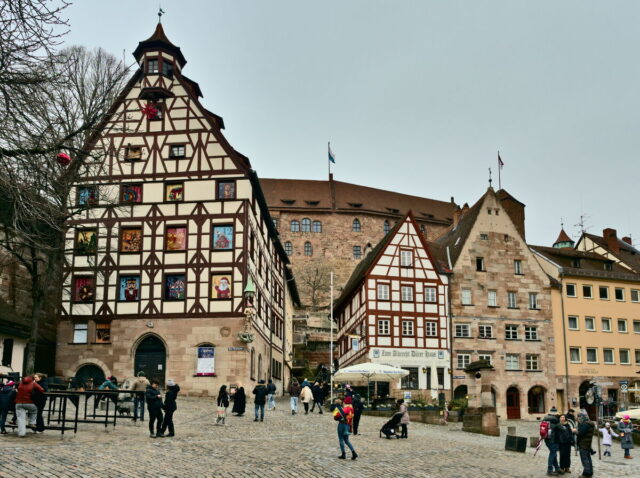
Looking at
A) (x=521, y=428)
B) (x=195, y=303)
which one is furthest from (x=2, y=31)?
(x=521, y=428)

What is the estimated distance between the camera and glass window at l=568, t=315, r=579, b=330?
5475 cm

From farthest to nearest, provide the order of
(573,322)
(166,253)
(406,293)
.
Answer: (573,322), (406,293), (166,253)

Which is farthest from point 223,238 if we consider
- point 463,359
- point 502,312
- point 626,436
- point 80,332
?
point 502,312

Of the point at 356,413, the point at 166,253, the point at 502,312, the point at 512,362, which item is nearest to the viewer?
the point at 356,413

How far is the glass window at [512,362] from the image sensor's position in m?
52.0

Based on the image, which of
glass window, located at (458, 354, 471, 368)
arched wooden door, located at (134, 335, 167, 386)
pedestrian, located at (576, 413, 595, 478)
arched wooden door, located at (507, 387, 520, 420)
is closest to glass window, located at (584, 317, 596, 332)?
arched wooden door, located at (507, 387, 520, 420)

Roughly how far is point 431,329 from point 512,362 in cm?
592

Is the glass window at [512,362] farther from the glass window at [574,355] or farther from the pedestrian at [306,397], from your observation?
the pedestrian at [306,397]

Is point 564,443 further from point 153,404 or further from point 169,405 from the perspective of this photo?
point 153,404

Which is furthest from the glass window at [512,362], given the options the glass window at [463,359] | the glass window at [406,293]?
the glass window at [406,293]

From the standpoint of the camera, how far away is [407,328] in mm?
50250

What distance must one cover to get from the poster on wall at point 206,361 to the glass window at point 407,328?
51.0ft

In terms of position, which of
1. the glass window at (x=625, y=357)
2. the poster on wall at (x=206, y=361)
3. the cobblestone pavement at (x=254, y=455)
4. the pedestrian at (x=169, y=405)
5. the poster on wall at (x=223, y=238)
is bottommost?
the cobblestone pavement at (x=254, y=455)

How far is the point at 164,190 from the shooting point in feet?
133
